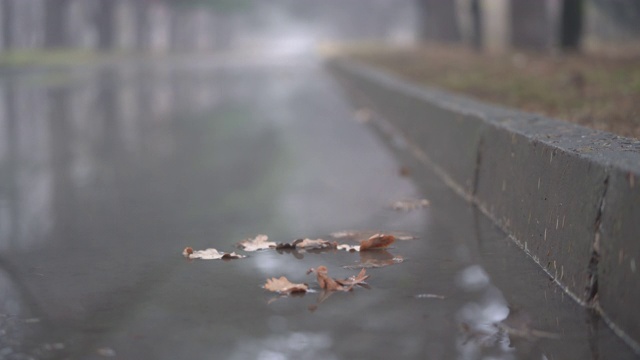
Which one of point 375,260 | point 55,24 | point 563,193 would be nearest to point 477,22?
point 375,260

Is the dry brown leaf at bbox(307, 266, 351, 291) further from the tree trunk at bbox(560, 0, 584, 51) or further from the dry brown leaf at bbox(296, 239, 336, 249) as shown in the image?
the tree trunk at bbox(560, 0, 584, 51)

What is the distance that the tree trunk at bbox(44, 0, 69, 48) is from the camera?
5306cm

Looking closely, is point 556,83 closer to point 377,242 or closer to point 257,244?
point 377,242

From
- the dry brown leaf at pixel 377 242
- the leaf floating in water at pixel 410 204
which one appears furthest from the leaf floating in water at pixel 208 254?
the leaf floating in water at pixel 410 204

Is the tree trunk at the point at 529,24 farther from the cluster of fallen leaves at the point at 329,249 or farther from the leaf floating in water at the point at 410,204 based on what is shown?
the cluster of fallen leaves at the point at 329,249

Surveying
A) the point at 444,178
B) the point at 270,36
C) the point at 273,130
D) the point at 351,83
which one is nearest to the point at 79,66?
the point at 351,83

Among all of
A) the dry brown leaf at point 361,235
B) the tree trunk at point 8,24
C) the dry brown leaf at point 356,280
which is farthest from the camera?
the tree trunk at point 8,24

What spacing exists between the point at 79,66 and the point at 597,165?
4013cm

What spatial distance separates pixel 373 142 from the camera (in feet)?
42.9

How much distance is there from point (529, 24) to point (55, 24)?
1243 inches

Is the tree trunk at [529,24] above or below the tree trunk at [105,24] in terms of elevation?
above

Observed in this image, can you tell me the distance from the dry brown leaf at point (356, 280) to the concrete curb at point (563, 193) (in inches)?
33.8

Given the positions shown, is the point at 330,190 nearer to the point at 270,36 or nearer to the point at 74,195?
the point at 74,195

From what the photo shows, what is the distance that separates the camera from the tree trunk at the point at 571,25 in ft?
72.5
